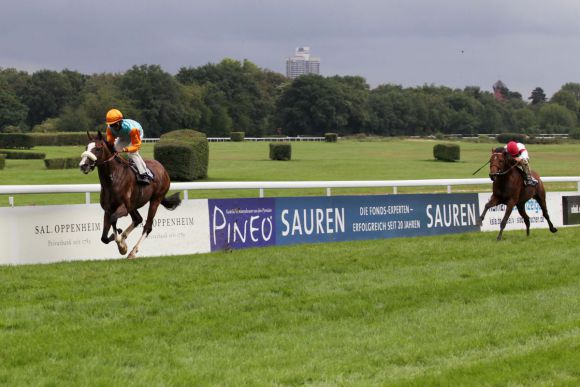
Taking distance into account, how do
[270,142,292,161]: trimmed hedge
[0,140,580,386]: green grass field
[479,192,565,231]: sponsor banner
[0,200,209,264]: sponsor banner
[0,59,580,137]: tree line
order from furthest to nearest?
[0,59,580,137]: tree line
[270,142,292,161]: trimmed hedge
[479,192,565,231]: sponsor banner
[0,200,209,264]: sponsor banner
[0,140,580,386]: green grass field

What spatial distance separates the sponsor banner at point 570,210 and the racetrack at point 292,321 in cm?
678

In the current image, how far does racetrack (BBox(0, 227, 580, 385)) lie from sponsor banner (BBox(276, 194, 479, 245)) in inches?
86.1

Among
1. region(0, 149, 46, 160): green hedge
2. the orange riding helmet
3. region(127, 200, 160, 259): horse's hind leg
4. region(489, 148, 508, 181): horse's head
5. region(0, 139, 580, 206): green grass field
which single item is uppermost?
the orange riding helmet

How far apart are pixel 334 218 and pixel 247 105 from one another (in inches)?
3055

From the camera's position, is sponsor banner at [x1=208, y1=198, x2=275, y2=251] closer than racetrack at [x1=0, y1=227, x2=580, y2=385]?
No

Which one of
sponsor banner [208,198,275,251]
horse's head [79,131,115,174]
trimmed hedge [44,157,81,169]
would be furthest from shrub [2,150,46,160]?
horse's head [79,131,115,174]

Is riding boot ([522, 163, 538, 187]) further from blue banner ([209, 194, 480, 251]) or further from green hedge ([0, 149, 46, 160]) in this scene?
green hedge ([0, 149, 46, 160])

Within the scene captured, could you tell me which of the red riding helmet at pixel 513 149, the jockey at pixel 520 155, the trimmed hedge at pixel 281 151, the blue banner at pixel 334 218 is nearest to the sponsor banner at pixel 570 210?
the blue banner at pixel 334 218

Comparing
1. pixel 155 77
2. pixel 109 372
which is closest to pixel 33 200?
pixel 109 372

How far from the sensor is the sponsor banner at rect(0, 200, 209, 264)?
10.0 m

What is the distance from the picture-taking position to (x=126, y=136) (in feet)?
34.1

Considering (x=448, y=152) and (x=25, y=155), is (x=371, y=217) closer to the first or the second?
(x=25, y=155)

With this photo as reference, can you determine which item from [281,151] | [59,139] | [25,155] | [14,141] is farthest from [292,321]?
[59,139]

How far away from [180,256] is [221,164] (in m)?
25.5
